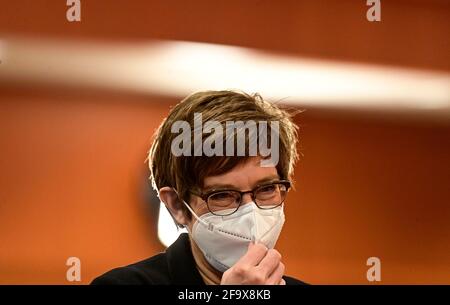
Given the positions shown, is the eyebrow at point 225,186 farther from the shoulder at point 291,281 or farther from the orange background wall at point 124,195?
the shoulder at point 291,281

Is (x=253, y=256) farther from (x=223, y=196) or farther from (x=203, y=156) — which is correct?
(x=203, y=156)

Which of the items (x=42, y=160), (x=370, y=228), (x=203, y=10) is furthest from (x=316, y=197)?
(x=42, y=160)

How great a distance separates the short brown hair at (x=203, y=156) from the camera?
5.80 ft

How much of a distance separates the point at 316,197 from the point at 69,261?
2.44 ft

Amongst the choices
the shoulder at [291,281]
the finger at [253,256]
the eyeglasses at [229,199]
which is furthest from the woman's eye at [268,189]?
the shoulder at [291,281]

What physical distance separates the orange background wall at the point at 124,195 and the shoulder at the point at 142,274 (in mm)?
70

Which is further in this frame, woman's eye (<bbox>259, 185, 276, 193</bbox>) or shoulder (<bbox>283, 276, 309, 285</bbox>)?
shoulder (<bbox>283, 276, 309, 285</bbox>)

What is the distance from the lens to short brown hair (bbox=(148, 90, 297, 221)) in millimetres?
1767

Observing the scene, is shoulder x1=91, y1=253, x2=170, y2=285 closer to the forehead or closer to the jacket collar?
the jacket collar

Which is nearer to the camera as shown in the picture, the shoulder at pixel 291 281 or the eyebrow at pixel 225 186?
the eyebrow at pixel 225 186

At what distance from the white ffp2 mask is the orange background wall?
199 millimetres

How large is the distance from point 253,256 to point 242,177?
0.20 meters

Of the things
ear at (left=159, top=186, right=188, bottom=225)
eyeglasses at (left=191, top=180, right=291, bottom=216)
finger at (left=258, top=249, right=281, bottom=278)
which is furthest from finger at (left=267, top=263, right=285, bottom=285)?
ear at (left=159, top=186, right=188, bottom=225)
